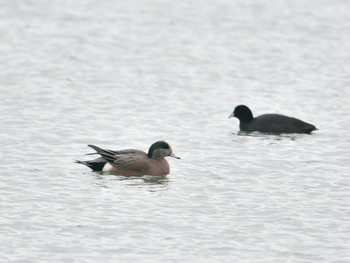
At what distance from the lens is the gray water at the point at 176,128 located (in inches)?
490

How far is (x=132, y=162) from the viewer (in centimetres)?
1619

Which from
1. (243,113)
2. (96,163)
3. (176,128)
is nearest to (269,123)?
(243,113)

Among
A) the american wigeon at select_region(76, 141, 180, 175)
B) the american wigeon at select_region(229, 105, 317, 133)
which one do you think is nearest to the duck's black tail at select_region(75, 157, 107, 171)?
the american wigeon at select_region(76, 141, 180, 175)

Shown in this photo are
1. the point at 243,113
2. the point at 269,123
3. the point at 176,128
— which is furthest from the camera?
the point at 243,113

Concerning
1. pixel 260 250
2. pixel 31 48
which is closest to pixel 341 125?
pixel 260 250

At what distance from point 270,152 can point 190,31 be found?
1449 cm

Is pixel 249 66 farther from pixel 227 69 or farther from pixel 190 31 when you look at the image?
pixel 190 31

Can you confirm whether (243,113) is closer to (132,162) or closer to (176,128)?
(176,128)

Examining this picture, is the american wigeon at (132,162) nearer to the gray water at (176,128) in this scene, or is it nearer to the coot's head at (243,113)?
the gray water at (176,128)

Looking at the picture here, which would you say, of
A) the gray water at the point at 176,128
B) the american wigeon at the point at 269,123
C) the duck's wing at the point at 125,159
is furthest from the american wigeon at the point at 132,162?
the american wigeon at the point at 269,123

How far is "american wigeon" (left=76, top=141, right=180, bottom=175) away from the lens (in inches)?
636

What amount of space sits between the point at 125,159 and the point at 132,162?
0.41 feet

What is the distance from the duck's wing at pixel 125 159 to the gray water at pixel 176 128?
0.81 feet

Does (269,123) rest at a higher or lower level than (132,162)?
higher
